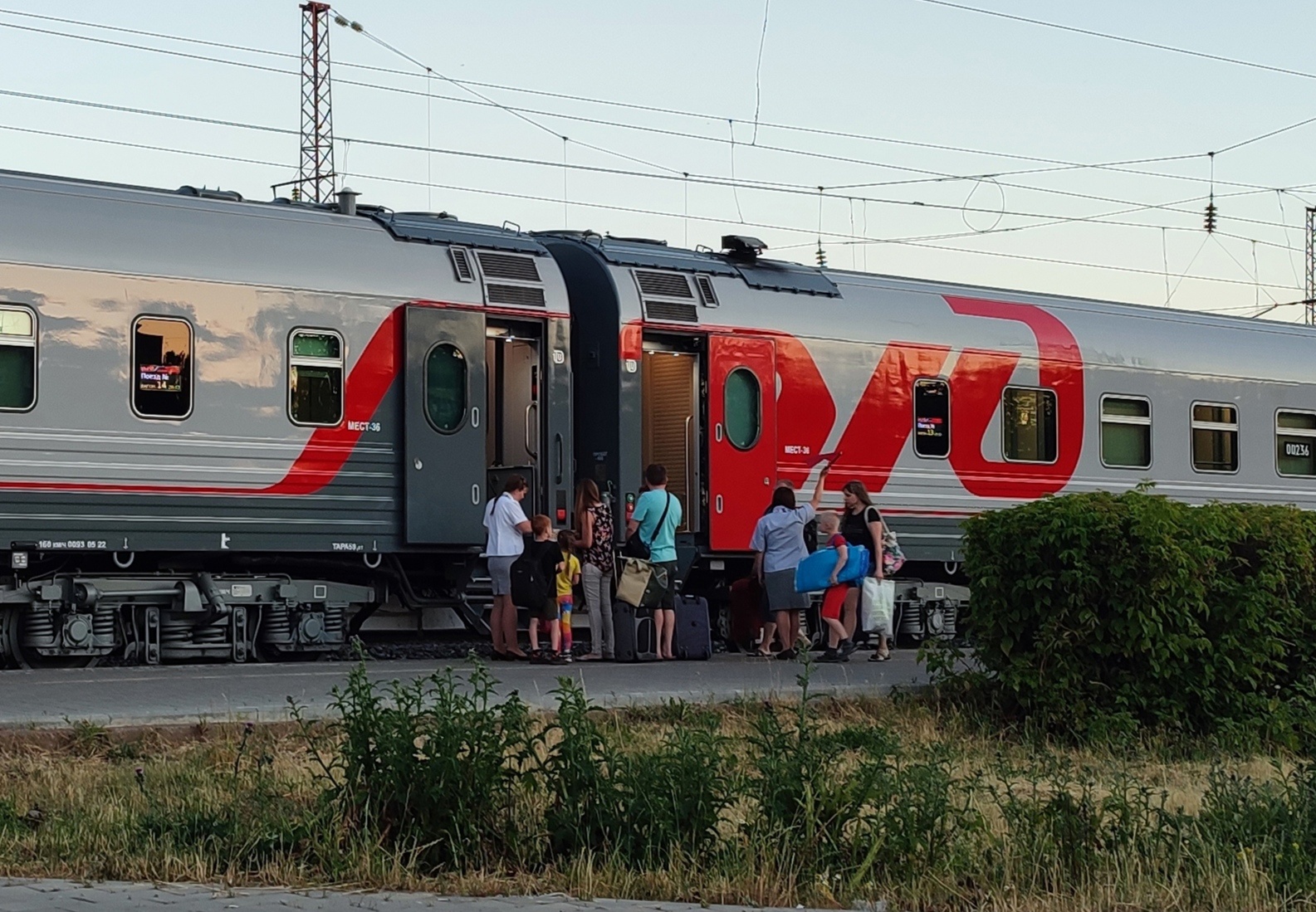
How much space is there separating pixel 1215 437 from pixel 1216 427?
0.47ft

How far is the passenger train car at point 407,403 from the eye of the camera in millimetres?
15898

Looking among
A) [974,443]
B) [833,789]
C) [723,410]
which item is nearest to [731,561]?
[723,410]

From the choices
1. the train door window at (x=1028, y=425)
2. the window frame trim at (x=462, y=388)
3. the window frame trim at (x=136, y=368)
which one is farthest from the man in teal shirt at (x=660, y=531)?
the train door window at (x=1028, y=425)

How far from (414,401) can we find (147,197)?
9.83 feet

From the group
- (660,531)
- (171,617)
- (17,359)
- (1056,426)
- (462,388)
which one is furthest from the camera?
(1056,426)

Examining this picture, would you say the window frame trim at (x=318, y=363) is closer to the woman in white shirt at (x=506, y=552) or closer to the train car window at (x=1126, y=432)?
the woman in white shirt at (x=506, y=552)

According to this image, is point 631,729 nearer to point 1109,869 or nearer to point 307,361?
point 1109,869

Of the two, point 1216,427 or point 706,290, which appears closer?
point 706,290

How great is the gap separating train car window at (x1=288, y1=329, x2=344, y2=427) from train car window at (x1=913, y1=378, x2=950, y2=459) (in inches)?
283

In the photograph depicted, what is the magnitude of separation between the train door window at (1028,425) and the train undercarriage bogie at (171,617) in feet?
27.1

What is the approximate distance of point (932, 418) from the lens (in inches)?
850

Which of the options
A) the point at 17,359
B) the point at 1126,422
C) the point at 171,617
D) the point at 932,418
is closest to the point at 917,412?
the point at 932,418

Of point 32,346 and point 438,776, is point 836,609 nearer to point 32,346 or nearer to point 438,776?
point 32,346

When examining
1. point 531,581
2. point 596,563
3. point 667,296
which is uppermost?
point 667,296
